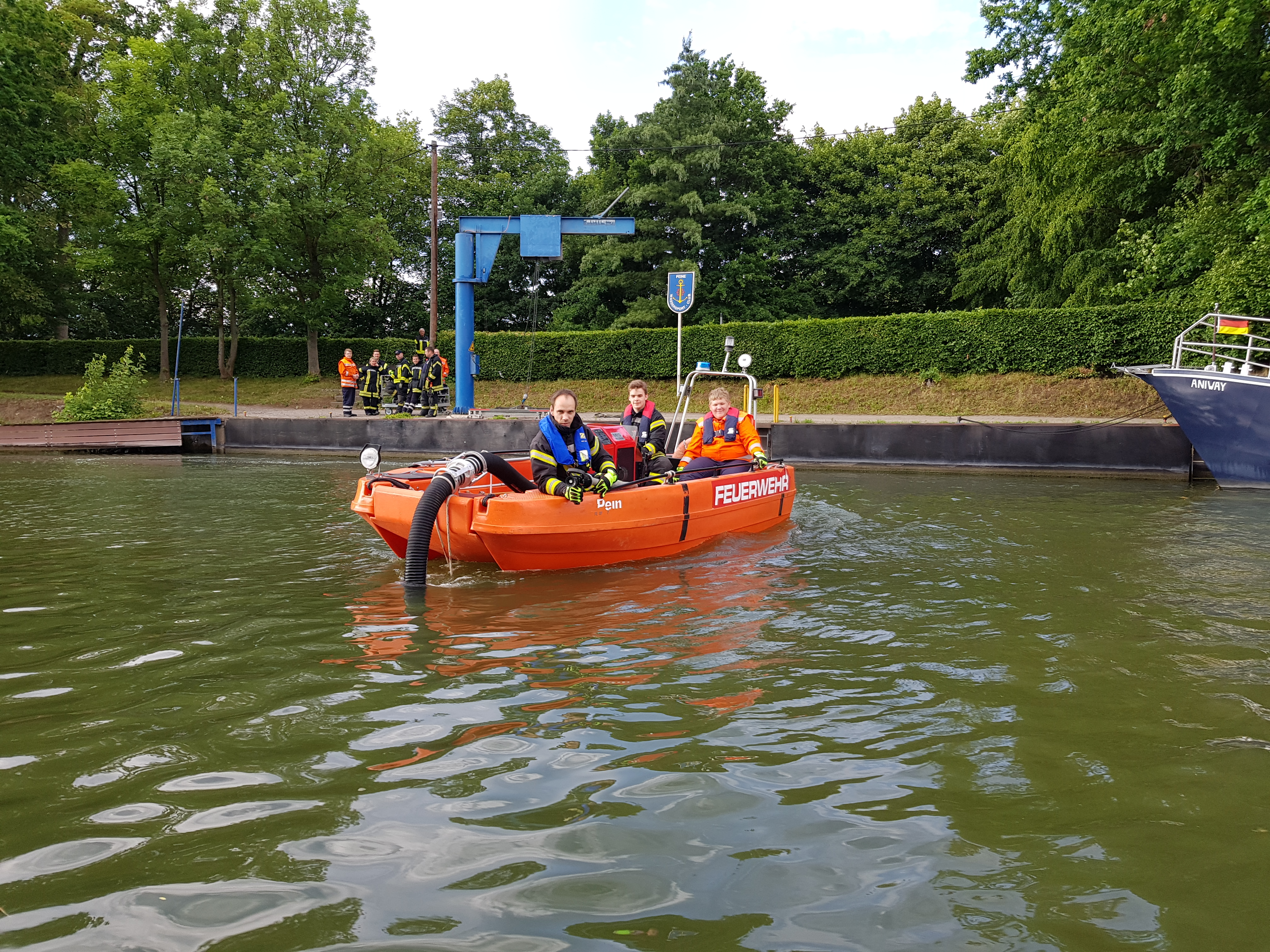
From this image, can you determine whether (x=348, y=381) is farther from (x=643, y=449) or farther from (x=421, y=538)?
(x=421, y=538)

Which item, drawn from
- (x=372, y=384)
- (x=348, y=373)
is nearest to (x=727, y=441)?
(x=372, y=384)

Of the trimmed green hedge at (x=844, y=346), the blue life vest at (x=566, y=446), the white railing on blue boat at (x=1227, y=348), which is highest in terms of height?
the trimmed green hedge at (x=844, y=346)

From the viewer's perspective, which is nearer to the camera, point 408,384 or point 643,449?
point 643,449

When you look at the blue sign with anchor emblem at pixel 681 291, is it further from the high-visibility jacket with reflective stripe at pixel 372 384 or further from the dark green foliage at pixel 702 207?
the dark green foliage at pixel 702 207

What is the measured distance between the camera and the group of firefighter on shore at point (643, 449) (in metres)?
7.26

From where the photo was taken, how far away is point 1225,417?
43.0 ft

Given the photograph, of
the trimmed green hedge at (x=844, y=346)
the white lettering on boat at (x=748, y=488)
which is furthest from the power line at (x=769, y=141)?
the white lettering on boat at (x=748, y=488)

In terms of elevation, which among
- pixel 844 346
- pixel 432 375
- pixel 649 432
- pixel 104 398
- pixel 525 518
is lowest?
pixel 525 518

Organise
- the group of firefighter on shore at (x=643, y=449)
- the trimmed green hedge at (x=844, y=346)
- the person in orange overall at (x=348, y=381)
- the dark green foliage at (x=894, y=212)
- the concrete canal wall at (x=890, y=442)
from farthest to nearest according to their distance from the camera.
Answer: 1. the dark green foliage at (x=894, y=212)
2. the person in orange overall at (x=348, y=381)
3. the trimmed green hedge at (x=844, y=346)
4. the concrete canal wall at (x=890, y=442)
5. the group of firefighter on shore at (x=643, y=449)

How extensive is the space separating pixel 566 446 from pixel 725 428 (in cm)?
297

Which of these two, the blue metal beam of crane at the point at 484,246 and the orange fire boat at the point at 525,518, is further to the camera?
the blue metal beam of crane at the point at 484,246

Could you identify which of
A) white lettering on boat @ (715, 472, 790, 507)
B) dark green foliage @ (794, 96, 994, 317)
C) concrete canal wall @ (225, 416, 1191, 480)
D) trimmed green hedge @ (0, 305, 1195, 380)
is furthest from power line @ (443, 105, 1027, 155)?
white lettering on boat @ (715, 472, 790, 507)

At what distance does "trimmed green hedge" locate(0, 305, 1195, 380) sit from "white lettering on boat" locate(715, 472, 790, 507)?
13.7 metres

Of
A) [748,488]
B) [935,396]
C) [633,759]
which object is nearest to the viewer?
[633,759]
